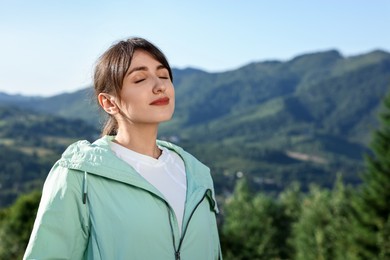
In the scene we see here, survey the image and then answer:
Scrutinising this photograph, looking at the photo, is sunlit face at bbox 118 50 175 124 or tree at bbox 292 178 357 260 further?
tree at bbox 292 178 357 260

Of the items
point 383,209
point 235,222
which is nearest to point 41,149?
point 235,222

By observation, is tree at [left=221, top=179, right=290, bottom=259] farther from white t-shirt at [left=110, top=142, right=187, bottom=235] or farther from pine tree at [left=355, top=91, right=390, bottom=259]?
white t-shirt at [left=110, top=142, right=187, bottom=235]

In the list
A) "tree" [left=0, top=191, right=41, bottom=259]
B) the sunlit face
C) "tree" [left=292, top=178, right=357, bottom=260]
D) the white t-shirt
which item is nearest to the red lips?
the sunlit face

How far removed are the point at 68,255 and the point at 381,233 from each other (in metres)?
38.2

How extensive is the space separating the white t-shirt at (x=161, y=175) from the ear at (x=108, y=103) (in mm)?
158

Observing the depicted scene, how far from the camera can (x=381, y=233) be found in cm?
3822

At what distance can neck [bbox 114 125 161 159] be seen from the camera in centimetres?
288

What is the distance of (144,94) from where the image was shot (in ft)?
9.20

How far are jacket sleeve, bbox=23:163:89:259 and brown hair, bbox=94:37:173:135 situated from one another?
492 mm

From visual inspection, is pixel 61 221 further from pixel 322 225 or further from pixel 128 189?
pixel 322 225

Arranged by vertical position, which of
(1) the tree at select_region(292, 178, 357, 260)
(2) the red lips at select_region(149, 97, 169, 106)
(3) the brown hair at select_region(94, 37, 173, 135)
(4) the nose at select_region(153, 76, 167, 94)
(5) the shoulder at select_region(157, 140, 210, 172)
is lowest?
(1) the tree at select_region(292, 178, 357, 260)

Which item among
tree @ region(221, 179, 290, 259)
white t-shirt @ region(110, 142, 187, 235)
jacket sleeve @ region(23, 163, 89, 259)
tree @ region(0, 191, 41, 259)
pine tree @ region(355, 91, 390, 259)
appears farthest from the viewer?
tree @ region(221, 179, 290, 259)

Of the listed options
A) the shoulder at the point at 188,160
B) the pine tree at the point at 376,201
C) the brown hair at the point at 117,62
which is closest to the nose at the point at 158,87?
the brown hair at the point at 117,62

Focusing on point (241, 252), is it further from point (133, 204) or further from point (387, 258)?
point (133, 204)
